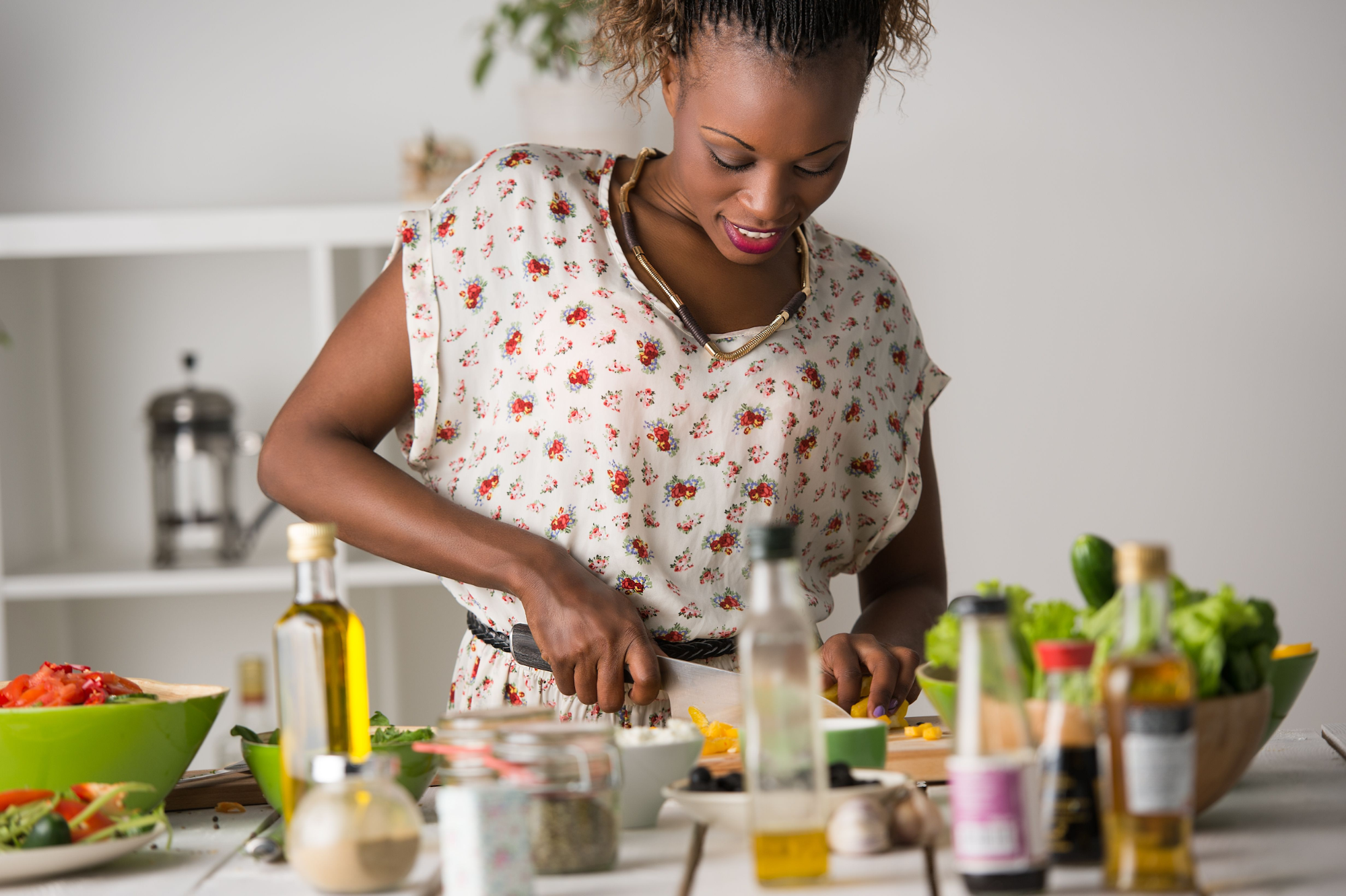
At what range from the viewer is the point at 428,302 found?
1.33 m

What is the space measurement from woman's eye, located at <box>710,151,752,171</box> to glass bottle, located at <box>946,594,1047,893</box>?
2.15 feet

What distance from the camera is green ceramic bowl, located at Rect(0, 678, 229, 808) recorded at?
912 millimetres

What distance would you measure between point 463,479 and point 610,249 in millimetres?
284

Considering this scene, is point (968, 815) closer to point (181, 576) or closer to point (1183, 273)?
point (181, 576)

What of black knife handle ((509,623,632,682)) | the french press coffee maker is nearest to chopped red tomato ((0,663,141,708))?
black knife handle ((509,623,632,682))

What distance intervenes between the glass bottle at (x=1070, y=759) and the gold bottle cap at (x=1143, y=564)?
0.18ft

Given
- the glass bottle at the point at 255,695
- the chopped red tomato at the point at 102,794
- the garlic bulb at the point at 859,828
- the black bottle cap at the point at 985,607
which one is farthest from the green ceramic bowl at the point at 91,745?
the glass bottle at the point at 255,695

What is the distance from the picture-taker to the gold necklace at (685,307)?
1318mm

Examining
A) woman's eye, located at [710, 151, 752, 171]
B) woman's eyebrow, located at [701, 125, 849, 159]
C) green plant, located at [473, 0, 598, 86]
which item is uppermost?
green plant, located at [473, 0, 598, 86]

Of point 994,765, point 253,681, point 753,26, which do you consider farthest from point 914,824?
point 253,681

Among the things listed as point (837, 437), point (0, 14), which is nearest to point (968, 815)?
point (837, 437)

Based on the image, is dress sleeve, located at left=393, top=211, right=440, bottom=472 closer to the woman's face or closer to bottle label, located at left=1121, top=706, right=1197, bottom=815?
the woman's face

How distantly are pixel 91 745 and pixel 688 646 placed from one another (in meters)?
0.59

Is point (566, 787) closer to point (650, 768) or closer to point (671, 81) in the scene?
point (650, 768)
